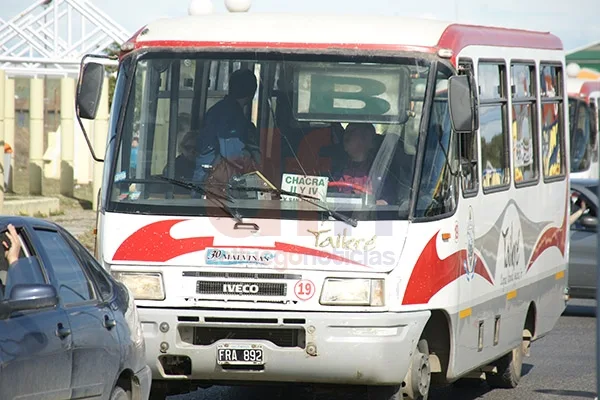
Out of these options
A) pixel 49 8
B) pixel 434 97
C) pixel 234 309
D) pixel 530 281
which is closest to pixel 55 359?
pixel 234 309

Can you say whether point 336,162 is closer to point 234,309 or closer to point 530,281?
point 234,309

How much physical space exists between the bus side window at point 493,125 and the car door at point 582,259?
7.75m

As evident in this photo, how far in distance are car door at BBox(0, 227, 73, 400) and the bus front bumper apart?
2325 mm

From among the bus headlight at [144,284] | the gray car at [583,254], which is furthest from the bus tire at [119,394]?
the gray car at [583,254]

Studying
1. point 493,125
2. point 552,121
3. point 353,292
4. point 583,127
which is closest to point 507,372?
point 493,125

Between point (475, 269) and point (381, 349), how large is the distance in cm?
163

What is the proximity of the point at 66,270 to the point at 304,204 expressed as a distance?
7.94ft

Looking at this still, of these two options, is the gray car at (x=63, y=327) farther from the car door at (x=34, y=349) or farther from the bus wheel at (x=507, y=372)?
the bus wheel at (x=507, y=372)

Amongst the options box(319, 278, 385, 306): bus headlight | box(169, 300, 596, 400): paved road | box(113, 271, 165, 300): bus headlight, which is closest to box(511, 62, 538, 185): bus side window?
box(169, 300, 596, 400): paved road

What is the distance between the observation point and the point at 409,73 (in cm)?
999

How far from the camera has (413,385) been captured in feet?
32.0

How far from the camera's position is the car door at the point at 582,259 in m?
19.2

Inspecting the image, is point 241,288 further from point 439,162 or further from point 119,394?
point 119,394

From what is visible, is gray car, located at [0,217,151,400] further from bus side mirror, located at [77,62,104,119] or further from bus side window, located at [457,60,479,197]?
bus side window, located at [457,60,479,197]
